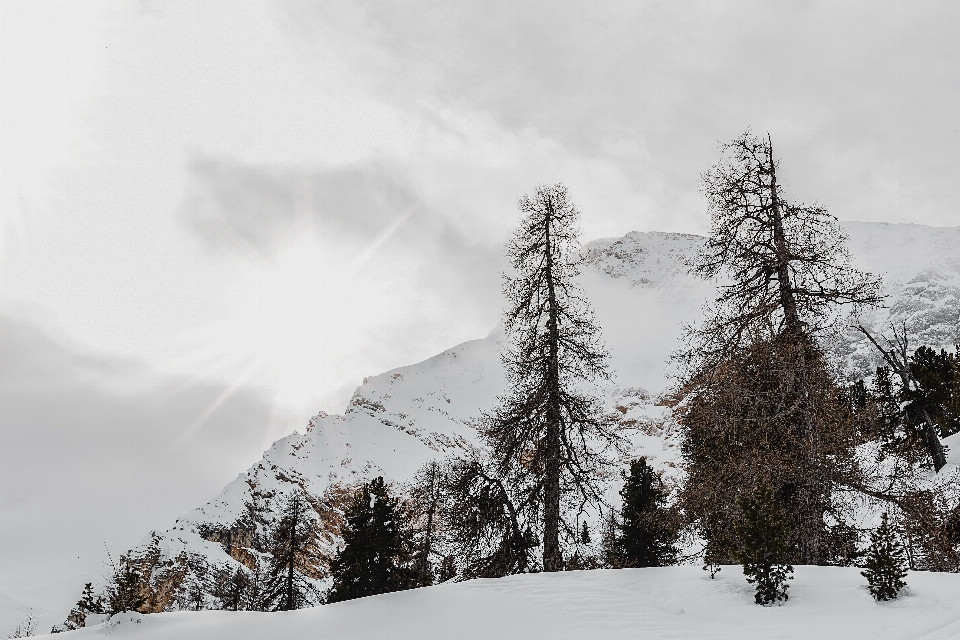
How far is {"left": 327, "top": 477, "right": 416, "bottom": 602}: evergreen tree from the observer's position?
65.9ft

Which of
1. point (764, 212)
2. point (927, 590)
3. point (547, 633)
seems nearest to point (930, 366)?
point (764, 212)

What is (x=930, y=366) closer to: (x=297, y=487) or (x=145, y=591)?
(x=145, y=591)

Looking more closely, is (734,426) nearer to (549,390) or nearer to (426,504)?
(549,390)

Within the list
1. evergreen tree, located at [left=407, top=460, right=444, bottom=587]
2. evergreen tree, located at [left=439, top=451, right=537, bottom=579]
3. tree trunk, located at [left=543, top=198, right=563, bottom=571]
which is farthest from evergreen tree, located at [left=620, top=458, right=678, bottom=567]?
tree trunk, located at [left=543, top=198, right=563, bottom=571]

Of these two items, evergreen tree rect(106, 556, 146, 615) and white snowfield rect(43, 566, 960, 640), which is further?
evergreen tree rect(106, 556, 146, 615)

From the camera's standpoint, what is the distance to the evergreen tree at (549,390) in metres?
13.7

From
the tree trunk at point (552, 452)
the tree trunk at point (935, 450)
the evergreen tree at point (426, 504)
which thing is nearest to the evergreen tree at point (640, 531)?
the evergreen tree at point (426, 504)

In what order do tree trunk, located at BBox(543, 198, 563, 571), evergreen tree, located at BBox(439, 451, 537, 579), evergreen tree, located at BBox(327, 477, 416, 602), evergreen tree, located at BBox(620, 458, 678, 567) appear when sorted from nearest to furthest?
1. tree trunk, located at BBox(543, 198, 563, 571)
2. evergreen tree, located at BBox(439, 451, 537, 579)
3. evergreen tree, located at BBox(327, 477, 416, 602)
4. evergreen tree, located at BBox(620, 458, 678, 567)

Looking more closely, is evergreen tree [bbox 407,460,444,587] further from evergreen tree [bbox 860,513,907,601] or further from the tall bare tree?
evergreen tree [bbox 860,513,907,601]

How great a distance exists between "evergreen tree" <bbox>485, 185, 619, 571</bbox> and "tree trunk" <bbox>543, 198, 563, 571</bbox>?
0.02 m

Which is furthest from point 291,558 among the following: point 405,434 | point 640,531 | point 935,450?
point 405,434

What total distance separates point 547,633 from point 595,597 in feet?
5.99

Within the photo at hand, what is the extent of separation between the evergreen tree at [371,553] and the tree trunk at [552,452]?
30.9 ft

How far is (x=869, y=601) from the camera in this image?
23.9ft
